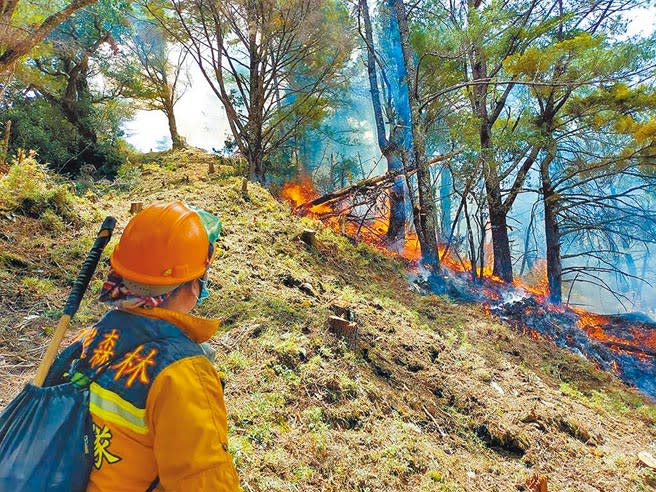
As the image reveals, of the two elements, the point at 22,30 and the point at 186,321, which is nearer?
the point at 186,321

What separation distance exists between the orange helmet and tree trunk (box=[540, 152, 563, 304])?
34.0ft

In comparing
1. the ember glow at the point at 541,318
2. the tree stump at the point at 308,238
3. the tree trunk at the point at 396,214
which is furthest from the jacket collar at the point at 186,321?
the tree trunk at the point at 396,214

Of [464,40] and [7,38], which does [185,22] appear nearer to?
[7,38]

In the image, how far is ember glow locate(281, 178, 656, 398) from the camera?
686 cm

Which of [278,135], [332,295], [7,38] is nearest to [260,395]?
[332,295]

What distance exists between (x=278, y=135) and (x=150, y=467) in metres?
13.3

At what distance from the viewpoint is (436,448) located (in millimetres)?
2834

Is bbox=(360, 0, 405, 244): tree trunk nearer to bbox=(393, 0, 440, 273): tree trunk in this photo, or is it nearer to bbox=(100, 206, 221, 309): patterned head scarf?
bbox=(393, 0, 440, 273): tree trunk

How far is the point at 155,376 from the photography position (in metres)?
1.02

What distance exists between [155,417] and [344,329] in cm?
286

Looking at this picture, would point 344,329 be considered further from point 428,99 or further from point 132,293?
point 428,99

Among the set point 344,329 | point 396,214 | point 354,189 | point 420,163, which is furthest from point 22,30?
point 396,214

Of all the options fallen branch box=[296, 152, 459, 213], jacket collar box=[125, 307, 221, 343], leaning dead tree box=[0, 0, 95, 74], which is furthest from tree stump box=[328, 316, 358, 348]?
fallen branch box=[296, 152, 459, 213]

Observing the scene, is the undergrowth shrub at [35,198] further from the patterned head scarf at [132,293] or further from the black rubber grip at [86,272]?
the patterned head scarf at [132,293]
